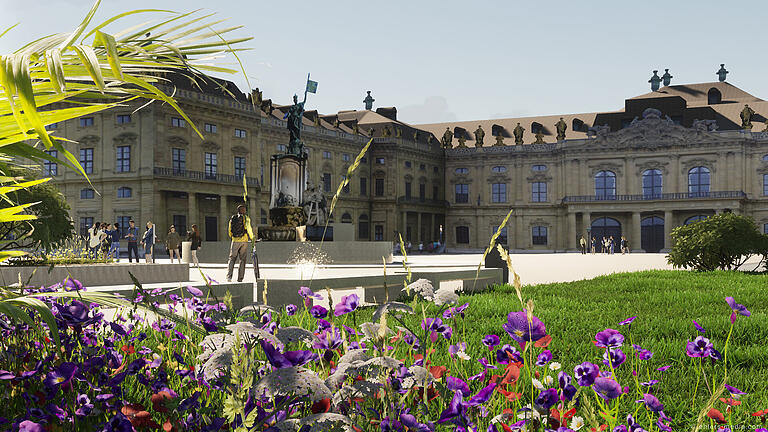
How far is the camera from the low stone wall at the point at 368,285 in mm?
7941

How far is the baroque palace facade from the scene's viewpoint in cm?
4884

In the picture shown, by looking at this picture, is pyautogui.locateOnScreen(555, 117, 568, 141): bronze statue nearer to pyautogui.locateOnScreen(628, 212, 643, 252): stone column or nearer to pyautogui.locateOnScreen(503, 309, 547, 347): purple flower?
pyautogui.locateOnScreen(628, 212, 643, 252): stone column

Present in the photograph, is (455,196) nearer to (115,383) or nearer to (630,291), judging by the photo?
(630,291)

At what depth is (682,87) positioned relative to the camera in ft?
249

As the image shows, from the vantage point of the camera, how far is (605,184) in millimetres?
68062

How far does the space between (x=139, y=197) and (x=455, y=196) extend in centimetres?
3977

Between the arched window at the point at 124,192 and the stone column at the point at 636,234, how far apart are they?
159ft

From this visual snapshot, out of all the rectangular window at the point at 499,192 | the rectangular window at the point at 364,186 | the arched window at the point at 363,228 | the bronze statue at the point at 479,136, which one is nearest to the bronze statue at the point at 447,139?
the bronze statue at the point at 479,136

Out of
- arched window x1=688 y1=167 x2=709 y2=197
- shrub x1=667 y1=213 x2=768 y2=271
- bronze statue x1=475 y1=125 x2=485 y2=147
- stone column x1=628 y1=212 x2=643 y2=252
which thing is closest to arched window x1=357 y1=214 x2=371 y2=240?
bronze statue x1=475 y1=125 x2=485 y2=147

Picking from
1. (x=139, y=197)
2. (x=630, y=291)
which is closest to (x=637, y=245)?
(x=139, y=197)

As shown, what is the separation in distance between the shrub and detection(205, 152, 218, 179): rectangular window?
4176 centimetres

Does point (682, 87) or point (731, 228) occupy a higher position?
point (682, 87)

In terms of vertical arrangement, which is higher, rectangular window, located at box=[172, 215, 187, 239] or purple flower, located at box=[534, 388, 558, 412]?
rectangular window, located at box=[172, 215, 187, 239]

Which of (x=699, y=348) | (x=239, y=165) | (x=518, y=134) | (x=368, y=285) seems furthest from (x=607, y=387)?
(x=518, y=134)
